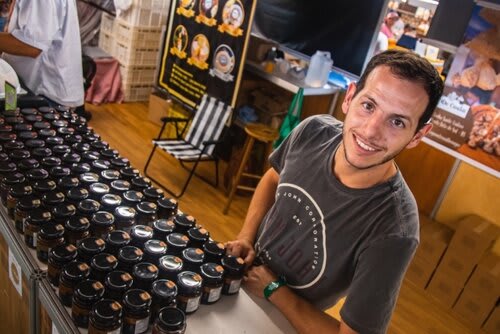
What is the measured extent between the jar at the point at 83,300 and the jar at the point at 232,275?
15.2 inches

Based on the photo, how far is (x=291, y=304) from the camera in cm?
142

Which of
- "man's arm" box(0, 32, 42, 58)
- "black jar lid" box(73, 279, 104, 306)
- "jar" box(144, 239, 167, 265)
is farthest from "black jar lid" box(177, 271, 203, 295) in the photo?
"man's arm" box(0, 32, 42, 58)

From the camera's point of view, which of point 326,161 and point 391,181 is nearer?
point 391,181

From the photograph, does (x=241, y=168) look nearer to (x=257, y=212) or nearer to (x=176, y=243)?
(x=257, y=212)

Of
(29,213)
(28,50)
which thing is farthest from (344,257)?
(28,50)

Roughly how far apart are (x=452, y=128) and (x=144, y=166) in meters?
2.79

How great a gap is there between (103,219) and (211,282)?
0.43 metres

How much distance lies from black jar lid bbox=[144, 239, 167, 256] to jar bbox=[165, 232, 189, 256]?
2 cm

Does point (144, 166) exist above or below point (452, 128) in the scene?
below

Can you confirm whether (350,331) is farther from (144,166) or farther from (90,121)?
(90,121)

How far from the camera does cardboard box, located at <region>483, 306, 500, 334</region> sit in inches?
127

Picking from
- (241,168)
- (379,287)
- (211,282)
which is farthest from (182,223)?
(241,168)

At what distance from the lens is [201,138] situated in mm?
4293

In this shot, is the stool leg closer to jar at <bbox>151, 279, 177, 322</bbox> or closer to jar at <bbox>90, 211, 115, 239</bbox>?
jar at <bbox>90, 211, 115, 239</bbox>
